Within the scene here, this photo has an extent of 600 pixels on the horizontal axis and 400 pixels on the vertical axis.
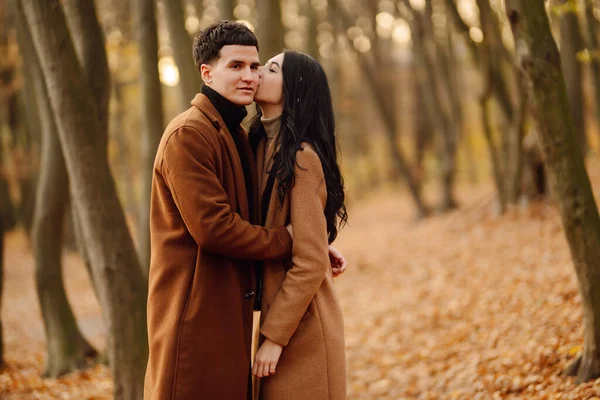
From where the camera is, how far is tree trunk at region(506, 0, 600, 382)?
3758 mm

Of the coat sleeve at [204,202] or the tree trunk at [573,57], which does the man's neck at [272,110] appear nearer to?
the coat sleeve at [204,202]

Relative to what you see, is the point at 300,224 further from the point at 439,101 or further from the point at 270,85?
the point at 439,101

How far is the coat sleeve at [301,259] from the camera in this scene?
2564mm

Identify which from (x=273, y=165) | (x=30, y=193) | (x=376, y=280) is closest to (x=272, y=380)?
(x=273, y=165)

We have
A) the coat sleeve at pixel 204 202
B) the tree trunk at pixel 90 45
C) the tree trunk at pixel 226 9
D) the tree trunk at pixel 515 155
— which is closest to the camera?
the coat sleeve at pixel 204 202

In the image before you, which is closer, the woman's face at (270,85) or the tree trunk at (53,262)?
the woman's face at (270,85)

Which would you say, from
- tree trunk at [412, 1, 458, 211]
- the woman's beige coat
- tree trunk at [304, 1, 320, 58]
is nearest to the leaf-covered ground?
tree trunk at [412, 1, 458, 211]

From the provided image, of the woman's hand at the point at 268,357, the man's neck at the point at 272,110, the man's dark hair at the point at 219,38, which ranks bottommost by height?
the woman's hand at the point at 268,357

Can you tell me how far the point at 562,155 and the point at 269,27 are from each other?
4.26 m

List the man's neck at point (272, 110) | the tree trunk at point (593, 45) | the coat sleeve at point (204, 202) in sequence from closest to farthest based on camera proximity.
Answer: the coat sleeve at point (204, 202) → the man's neck at point (272, 110) → the tree trunk at point (593, 45)

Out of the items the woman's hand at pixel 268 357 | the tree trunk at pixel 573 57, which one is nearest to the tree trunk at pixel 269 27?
A: the tree trunk at pixel 573 57

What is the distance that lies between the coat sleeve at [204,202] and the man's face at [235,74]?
29 centimetres

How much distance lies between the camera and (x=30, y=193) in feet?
64.0

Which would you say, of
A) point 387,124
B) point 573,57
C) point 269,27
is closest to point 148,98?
point 269,27
